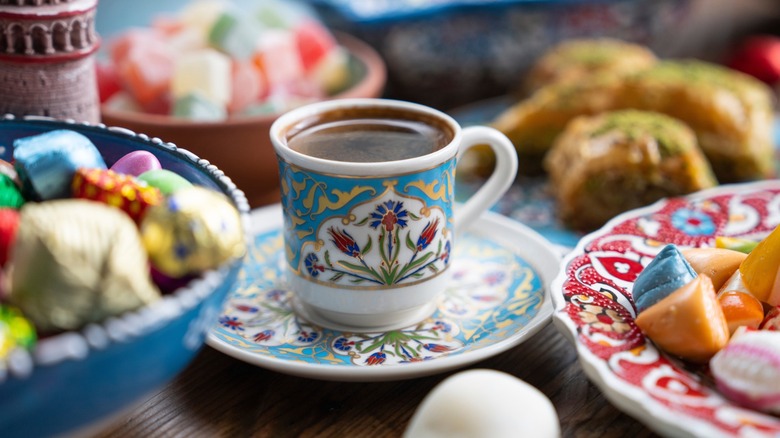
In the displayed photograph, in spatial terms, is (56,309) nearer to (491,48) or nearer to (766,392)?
(766,392)

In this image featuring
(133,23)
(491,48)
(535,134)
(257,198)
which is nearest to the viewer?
(257,198)

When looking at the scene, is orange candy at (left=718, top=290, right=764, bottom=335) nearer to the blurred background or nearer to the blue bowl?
the blue bowl

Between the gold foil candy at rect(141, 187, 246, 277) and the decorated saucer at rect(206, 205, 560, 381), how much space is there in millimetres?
149

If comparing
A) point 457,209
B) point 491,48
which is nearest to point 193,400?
point 457,209

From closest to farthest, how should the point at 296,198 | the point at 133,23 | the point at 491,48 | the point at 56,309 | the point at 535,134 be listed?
the point at 56,309 < the point at 296,198 < the point at 535,134 < the point at 491,48 < the point at 133,23

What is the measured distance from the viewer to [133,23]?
4.36 feet

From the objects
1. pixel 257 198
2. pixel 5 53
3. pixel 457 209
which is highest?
pixel 5 53

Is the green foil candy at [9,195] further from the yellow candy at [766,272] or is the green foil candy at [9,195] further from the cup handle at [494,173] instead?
the yellow candy at [766,272]

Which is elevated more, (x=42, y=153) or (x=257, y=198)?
(x=42, y=153)

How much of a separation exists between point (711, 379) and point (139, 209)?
0.37 meters

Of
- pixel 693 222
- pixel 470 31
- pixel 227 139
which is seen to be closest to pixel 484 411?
pixel 693 222

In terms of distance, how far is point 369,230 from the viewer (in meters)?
0.60

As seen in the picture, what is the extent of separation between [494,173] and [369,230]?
14 centimetres

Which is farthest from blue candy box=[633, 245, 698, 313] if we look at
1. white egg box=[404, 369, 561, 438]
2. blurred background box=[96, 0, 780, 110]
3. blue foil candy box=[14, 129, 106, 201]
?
blurred background box=[96, 0, 780, 110]
